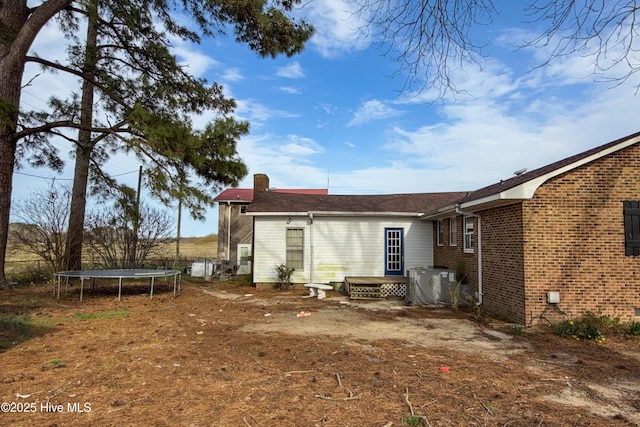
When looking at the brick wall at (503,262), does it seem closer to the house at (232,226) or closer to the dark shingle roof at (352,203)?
the dark shingle roof at (352,203)

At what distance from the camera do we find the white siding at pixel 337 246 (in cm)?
1437

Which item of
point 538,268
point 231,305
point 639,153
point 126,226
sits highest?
point 639,153

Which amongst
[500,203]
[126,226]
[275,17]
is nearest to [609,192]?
[500,203]

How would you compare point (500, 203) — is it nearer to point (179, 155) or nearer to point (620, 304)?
point (620, 304)

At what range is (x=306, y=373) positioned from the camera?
4.90 meters

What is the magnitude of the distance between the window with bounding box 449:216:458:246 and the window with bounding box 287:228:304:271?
546 cm

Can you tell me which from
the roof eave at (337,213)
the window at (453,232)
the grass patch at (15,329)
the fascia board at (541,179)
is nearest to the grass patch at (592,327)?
the fascia board at (541,179)

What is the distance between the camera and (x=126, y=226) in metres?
14.8

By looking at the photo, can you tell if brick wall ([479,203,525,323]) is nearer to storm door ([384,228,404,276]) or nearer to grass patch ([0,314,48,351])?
storm door ([384,228,404,276])

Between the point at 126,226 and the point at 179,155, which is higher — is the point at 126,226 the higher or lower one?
the lower one

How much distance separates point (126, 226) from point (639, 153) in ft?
53.1

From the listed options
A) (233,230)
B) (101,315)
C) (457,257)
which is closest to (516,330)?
(457,257)

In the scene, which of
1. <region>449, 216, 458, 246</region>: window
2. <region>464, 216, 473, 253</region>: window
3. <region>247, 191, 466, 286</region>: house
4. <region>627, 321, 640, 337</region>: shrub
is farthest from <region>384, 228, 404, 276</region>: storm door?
<region>627, 321, 640, 337</region>: shrub

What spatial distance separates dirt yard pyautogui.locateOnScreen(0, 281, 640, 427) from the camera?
3662 mm
